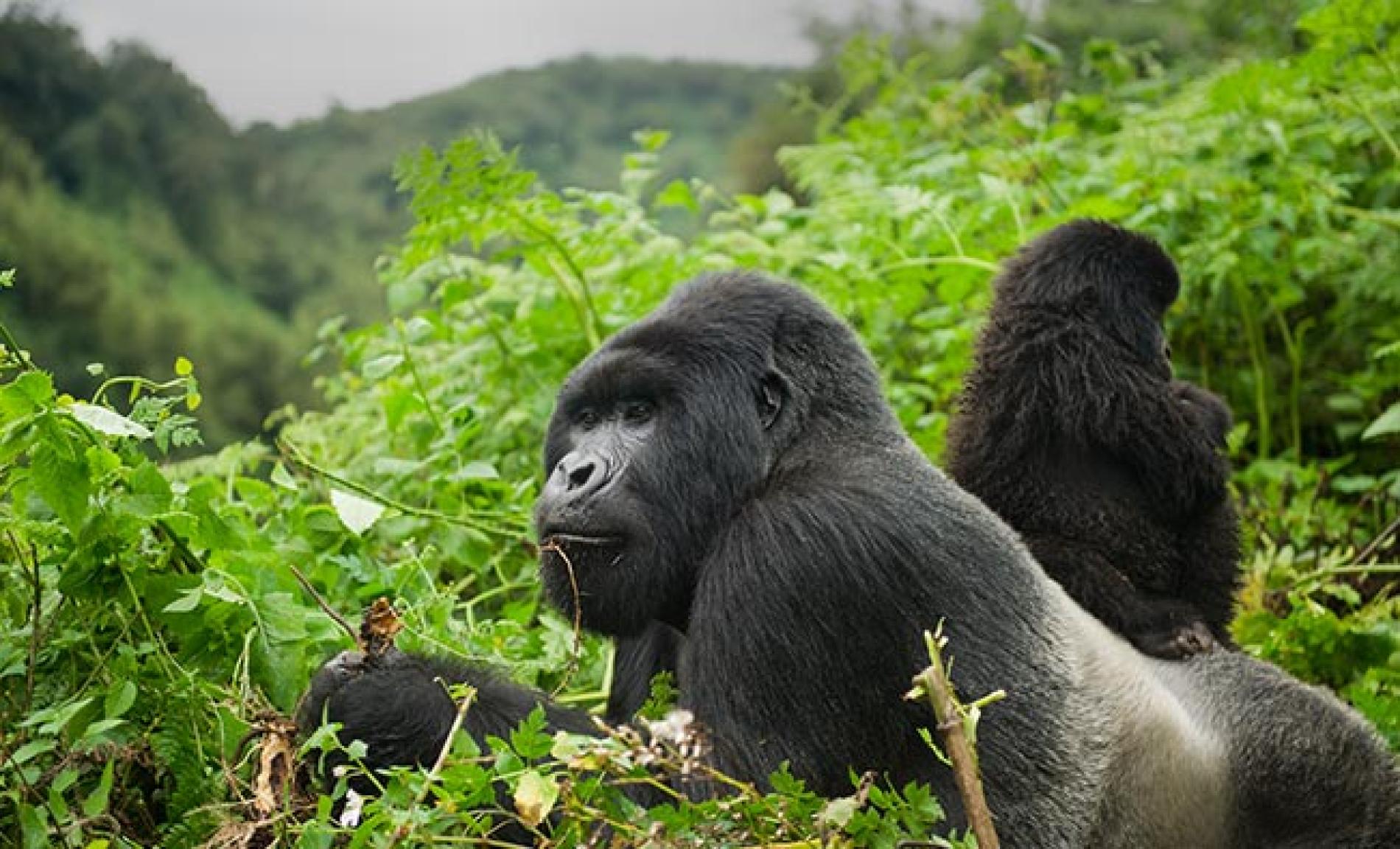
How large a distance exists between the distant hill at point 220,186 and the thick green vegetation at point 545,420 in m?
5.07

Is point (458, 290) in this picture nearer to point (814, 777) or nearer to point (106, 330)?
point (814, 777)

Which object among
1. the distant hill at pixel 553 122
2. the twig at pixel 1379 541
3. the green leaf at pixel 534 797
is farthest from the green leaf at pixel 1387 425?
the distant hill at pixel 553 122

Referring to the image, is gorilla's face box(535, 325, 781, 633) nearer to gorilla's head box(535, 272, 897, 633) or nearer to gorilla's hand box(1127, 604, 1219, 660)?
gorilla's head box(535, 272, 897, 633)

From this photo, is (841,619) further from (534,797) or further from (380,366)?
(380,366)

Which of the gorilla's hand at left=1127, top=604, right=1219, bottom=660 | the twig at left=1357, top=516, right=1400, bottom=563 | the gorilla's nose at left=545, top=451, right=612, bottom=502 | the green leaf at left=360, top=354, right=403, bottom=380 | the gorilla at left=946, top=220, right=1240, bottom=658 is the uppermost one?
the gorilla's nose at left=545, top=451, right=612, bottom=502

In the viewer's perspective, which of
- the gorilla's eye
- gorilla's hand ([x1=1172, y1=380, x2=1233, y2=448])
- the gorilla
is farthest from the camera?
gorilla's hand ([x1=1172, y1=380, x2=1233, y2=448])

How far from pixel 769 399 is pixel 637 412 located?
294 mm

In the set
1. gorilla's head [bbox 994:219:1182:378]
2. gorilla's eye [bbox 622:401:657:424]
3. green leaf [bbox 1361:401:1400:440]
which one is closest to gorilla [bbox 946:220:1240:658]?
gorilla's head [bbox 994:219:1182:378]

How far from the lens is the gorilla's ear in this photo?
3381 mm

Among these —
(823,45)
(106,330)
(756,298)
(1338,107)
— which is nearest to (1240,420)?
(1338,107)

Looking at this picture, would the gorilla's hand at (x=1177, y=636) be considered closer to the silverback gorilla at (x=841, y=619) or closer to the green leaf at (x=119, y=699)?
the silverback gorilla at (x=841, y=619)

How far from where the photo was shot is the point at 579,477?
3178 mm

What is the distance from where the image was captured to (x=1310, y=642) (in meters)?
4.39

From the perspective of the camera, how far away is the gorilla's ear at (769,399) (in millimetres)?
3381
